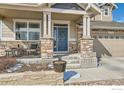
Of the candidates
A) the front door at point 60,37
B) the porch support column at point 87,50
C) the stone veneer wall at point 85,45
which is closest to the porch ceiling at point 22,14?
the front door at point 60,37

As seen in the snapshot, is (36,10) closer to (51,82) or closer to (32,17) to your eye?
(32,17)

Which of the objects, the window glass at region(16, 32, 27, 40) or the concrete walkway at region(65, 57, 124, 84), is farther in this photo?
the window glass at region(16, 32, 27, 40)

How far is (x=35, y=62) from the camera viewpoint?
9.30 meters

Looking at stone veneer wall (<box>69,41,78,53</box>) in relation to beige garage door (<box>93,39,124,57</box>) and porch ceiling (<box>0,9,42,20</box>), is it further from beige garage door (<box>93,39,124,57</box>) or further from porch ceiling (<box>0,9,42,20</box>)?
porch ceiling (<box>0,9,42,20</box>)

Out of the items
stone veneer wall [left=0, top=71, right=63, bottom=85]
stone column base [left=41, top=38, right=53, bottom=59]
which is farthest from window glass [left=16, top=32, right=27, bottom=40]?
stone veneer wall [left=0, top=71, right=63, bottom=85]

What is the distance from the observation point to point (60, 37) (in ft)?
42.4

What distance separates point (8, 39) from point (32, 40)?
1.64 meters

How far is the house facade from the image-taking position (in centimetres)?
965

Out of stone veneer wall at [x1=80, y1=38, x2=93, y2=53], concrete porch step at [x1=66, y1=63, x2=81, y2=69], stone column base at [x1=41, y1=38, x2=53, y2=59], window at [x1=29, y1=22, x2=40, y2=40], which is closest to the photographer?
concrete porch step at [x1=66, y1=63, x2=81, y2=69]

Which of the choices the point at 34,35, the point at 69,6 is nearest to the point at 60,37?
the point at 34,35

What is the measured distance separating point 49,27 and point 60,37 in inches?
131

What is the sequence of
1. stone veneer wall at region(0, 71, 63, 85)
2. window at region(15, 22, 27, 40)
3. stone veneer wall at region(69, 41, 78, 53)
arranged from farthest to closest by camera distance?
1. stone veneer wall at region(69, 41, 78, 53)
2. window at region(15, 22, 27, 40)
3. stone veneer wall at region(0, 71, 63, 85)

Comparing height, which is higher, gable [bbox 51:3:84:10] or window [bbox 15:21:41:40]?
gable [bbox 51:3:84:10]

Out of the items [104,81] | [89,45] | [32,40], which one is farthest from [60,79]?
[32,40]
